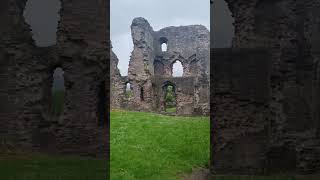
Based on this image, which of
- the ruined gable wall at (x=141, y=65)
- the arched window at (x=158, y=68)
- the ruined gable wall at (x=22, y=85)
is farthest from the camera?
the arched window at (x=158, y=68)

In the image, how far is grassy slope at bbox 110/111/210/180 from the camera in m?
10.8

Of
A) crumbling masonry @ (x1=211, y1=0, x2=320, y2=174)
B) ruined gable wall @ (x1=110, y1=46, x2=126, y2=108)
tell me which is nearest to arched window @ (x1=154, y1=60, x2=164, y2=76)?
ruined gable wall @ (x1=110, y1=46, x2=126, y2=108)

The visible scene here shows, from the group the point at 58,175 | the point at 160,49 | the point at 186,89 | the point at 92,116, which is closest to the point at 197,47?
the point at 160,49

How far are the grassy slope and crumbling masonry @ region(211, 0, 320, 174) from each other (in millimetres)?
1687

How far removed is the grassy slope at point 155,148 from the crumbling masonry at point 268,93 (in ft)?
5.53

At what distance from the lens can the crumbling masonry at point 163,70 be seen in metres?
31.4

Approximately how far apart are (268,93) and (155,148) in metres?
4.62

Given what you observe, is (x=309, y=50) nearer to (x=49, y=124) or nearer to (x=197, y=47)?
(x=49, y=124)

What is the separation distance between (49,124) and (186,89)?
2025 cm

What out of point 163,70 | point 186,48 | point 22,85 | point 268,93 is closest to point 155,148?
point 22,85

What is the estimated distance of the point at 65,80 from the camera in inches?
479

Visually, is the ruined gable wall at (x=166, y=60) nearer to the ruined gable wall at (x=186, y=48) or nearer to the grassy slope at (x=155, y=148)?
the ruined gable wall at (x=186, y=48)

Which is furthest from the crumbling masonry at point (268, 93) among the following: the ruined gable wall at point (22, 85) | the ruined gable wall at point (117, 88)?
the ruined gable wall at point (117, 88)

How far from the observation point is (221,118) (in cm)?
1031
